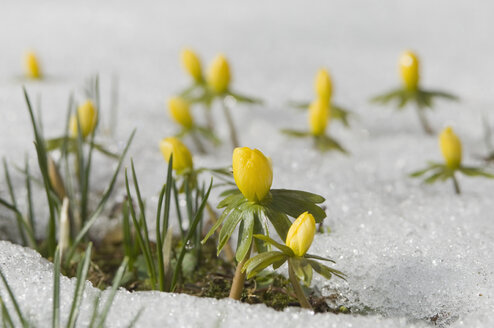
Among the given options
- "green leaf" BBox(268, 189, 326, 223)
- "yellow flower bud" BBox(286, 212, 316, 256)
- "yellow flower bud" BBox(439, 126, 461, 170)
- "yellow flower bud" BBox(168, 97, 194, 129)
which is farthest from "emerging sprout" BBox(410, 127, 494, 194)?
"yellow flower bud" BBox(168, 97, 194, 129)

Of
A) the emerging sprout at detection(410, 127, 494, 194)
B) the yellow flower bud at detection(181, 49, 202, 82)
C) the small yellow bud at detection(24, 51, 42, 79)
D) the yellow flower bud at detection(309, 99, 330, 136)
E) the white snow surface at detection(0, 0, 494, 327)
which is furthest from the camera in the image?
the small yellow bud at detection(24, 51, 42, 79)

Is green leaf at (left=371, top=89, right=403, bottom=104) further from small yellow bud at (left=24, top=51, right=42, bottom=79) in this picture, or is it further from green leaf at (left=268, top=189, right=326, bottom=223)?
small yellow bud at (left=24, top=51, right=42, bottom=79)

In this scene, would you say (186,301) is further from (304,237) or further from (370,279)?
(370,279)

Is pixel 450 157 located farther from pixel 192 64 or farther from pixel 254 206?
pixel 192 64

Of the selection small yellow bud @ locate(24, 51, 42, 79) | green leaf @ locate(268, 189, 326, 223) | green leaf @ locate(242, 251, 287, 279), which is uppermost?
green leaf @ locate(268, 189, 326, 223)

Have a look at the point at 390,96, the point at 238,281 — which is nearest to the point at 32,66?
the point at 390,96

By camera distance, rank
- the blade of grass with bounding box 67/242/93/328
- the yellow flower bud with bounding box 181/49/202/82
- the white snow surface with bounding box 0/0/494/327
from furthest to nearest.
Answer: the yellow flower bud with bounding box 181/49/202/82, the white snow surface with bounding box 0/0/494/327, the blade of grass with bounding box 67/242/93/328

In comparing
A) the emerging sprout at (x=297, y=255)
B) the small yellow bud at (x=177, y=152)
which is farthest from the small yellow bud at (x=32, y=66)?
the emerging sprout at (x=297, y=255)
